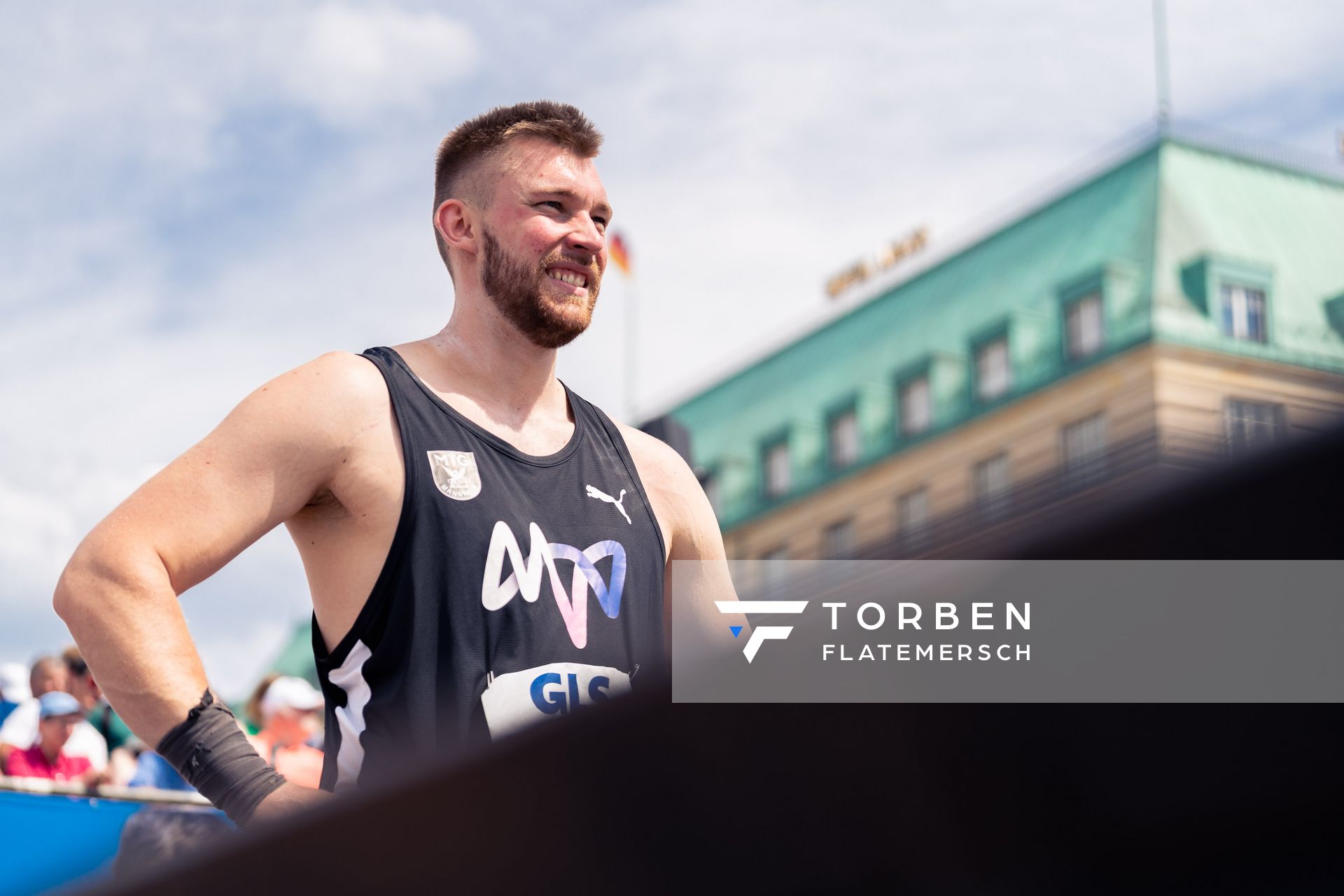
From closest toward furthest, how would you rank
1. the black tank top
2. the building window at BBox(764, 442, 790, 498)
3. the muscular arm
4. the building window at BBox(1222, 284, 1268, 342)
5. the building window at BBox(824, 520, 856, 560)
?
the muscular arm < the black tank top < the building window at BBox(1222, 284, 1268, 342) < the building window at BBox(824, 520, 856, 560) < the building window at BBox(764, 442, 790, 498)

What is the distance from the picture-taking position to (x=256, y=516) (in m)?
2.04

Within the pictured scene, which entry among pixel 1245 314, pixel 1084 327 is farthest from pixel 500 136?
pixel 1084 327

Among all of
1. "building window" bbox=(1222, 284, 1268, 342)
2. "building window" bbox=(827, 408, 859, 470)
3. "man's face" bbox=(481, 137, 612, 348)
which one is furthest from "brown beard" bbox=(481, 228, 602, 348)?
"building window" bbox=(827, 408, 859, 470)

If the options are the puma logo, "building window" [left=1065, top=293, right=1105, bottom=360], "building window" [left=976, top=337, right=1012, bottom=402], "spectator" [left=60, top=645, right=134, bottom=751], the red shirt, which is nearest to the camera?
the puma logo

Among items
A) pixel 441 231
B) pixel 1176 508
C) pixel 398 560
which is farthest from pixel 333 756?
pixel 1176 508

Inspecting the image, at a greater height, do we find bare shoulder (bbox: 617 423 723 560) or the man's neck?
the man's neck

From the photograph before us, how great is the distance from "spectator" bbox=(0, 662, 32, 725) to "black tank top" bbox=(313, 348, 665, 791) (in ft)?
15.3

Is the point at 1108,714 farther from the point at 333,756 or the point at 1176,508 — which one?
the point at 333,756

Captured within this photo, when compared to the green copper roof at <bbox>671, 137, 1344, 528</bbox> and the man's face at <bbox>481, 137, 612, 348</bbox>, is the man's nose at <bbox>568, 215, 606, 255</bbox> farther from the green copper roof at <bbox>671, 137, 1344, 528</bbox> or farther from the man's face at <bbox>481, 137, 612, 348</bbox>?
the green copper roof at <bbox>671, 137, 1344, 528</bbox>

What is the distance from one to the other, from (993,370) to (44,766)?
32.9 meters

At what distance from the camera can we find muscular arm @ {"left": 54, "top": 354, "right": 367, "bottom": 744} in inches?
73.4

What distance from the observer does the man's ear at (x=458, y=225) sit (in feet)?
8.23

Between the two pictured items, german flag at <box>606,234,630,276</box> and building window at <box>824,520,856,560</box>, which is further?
building window at <box>824,520,856,560</box>

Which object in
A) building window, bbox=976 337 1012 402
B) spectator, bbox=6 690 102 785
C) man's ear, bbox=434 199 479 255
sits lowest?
spectator, bbox=6 690 102 785
